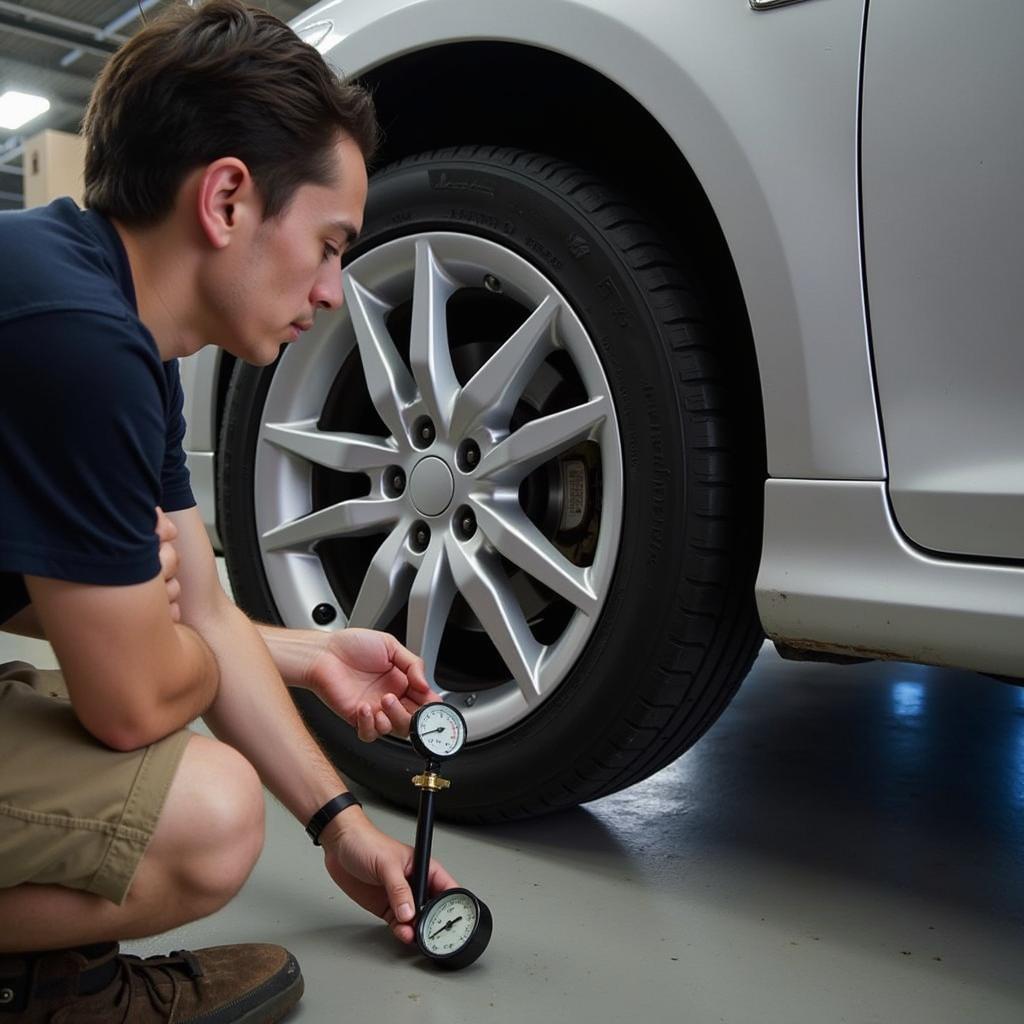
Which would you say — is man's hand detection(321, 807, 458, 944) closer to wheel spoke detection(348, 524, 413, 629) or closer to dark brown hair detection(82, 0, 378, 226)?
wheel spoke detection(348, 524, 413, 629)

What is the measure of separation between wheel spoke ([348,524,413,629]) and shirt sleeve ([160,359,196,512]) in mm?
360

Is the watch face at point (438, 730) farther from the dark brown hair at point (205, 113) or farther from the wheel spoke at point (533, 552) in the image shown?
the dark brown hair at point (205, 113)

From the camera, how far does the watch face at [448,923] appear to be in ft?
3.68

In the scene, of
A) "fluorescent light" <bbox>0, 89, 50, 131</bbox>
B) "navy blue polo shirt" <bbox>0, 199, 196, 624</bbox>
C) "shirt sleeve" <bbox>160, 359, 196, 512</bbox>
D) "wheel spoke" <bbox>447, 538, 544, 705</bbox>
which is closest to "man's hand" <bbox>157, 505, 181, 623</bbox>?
"shirt sleeve" <bbox>160, 359, 196, 512</bbox>

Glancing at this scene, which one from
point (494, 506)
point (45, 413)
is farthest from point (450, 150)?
point (45, 413)

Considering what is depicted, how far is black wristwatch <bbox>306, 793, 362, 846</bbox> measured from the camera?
1.20 m

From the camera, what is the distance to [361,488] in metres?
1.87

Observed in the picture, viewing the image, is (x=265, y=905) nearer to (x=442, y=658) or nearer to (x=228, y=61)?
(x=442, y=658)

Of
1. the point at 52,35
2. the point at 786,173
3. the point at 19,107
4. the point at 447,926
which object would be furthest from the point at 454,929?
the point at 19,107

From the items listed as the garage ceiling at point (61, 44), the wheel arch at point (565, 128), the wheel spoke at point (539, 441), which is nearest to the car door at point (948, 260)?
the wheel arch at point (565, 128)

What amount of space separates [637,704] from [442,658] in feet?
1.45

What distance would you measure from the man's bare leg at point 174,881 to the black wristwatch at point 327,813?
0.76 feet

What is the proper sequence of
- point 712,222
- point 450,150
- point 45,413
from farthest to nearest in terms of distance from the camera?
point 450,150 < point 712,222 < point 45,413

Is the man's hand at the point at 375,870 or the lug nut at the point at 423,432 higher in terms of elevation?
the lug nut at the point at 423,432
